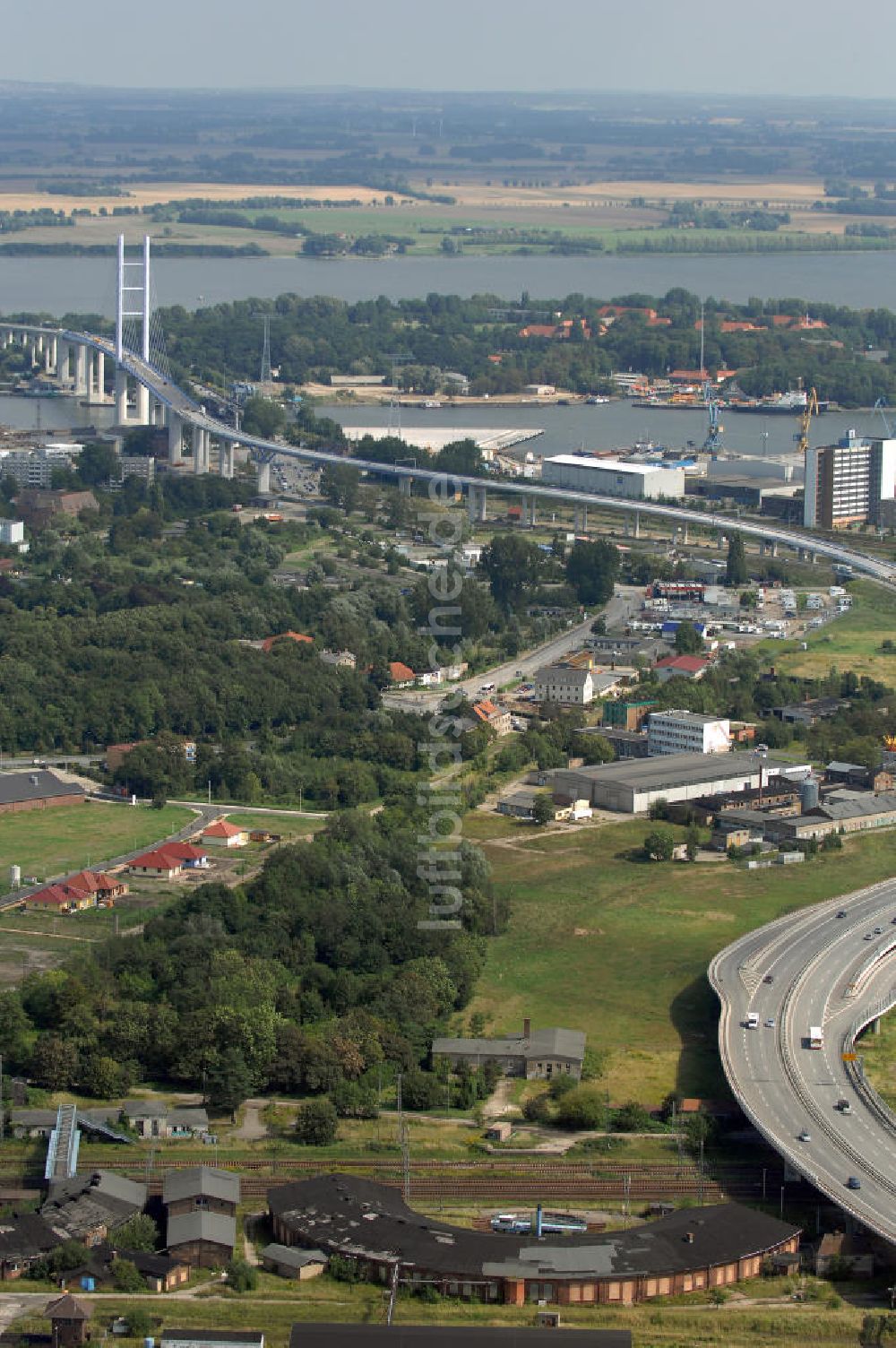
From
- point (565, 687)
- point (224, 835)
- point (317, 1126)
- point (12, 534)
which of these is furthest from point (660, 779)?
point (12, 534)

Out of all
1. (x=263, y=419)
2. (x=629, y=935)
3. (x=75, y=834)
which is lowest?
(x=75, y=834)

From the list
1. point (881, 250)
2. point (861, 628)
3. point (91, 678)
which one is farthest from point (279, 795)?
point (881, 250)

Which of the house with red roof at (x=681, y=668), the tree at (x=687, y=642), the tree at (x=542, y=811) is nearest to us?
the tree at (x=542, y=811)

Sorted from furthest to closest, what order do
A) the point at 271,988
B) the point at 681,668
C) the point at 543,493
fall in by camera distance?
1. the point at 543,493
2. the point at 681,668
3. the point at 271,988

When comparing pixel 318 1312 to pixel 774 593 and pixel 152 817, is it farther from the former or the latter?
pixel 774 593

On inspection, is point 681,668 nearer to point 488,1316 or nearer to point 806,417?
point 488,1316

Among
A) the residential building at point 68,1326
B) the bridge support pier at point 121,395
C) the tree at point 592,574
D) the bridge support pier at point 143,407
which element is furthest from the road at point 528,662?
the bridge support pier at point 121,395

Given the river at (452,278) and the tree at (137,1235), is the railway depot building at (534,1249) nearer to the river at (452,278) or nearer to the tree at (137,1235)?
the tree at (137,1235)
